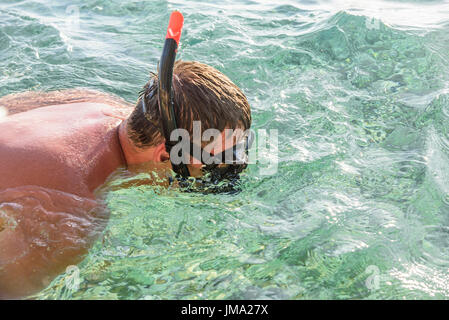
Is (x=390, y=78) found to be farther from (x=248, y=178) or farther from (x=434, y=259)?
(x=434, y=259)

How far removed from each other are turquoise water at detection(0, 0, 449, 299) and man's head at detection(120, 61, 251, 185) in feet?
0.94

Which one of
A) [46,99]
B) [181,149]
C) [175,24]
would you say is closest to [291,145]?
[181,149]

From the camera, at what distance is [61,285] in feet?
6.27

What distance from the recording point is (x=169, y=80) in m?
1.95

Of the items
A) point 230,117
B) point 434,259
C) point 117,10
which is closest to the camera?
point 434,259

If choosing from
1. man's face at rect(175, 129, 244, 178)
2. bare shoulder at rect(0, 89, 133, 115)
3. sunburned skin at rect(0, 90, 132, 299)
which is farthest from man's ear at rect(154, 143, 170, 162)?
bare shoulder at rect(0, 89, 133, 115)

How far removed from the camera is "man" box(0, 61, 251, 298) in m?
1.88

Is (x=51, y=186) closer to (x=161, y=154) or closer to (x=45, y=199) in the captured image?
(x=45, y=199)

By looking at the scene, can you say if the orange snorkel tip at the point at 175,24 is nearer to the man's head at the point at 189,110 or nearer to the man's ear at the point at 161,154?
the man's head at the point at 189,110

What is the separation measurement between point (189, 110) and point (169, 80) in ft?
0.68
